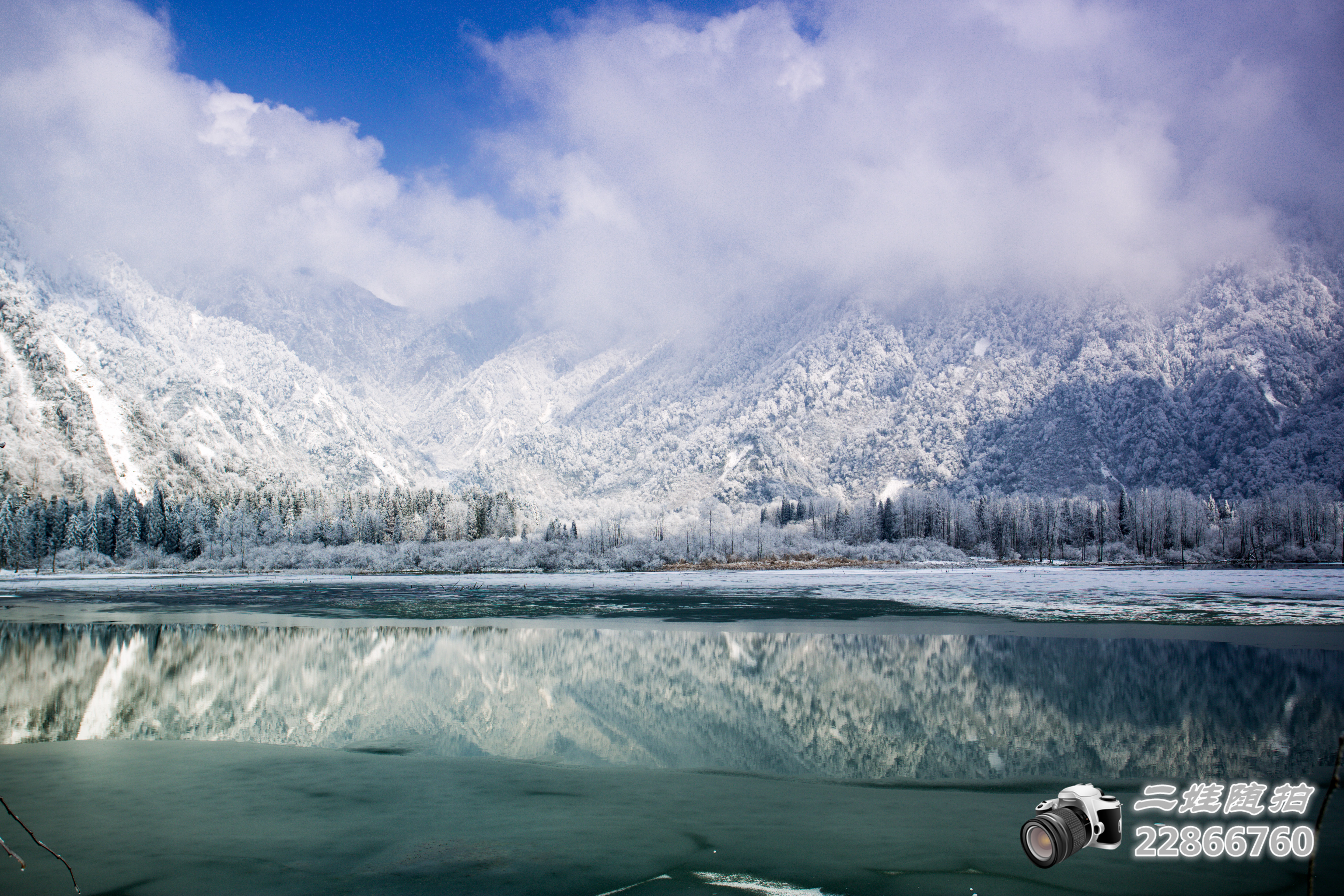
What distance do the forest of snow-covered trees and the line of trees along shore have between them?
1.28 feet

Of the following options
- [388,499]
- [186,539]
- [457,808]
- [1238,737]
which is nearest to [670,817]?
[457,808]

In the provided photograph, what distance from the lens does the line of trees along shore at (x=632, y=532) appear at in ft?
428

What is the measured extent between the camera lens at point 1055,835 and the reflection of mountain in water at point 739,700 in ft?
33.6

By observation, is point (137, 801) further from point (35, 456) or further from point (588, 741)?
point (35, 456)

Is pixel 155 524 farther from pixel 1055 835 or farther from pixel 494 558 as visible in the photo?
pixel 1055 835

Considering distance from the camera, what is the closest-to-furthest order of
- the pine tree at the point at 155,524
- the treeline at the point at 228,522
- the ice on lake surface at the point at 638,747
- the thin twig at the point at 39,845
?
1. the thin twig at the point at 39,845
2. the ice on lake surface at the point at 638,747
3. the treeline at the point at 228,522
4. the pine tree at the point at 155,524

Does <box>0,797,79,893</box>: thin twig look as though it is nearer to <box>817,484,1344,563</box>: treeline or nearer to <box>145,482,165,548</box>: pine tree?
<box>145,482,165,548</box>: pine tree

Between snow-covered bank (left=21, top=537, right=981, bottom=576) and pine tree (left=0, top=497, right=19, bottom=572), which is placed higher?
A: pine tree (left=0, top=497, right=19, bottom=572)

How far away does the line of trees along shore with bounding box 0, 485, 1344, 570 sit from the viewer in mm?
130500

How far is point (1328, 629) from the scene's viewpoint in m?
34.4

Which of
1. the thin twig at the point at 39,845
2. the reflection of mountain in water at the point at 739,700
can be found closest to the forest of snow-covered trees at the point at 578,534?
the reflection of mountain in water at the point at 739,700

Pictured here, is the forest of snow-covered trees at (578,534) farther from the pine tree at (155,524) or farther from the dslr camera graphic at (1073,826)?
the dslr camera graphic at (1073,826)

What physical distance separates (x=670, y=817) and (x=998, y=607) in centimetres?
4062

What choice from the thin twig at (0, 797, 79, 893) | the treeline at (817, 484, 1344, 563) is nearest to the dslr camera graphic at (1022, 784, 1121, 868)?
the thin twig at (0, 797, 79, 893)
